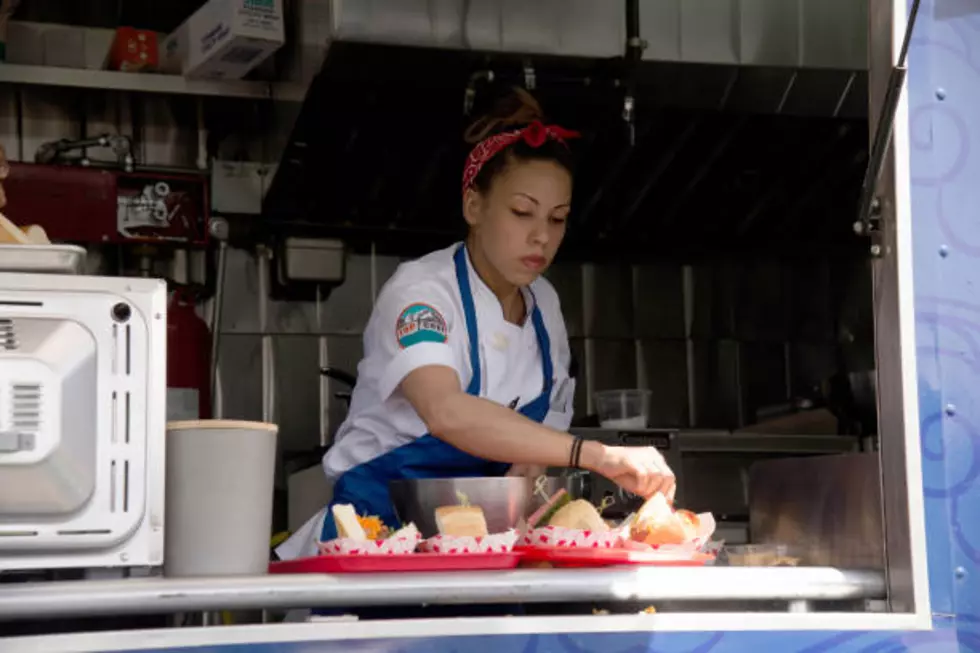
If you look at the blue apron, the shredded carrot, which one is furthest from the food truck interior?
the shredded carrot

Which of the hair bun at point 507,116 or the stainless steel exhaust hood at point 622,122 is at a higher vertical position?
the stainless steel exhaust hood at point 622,122

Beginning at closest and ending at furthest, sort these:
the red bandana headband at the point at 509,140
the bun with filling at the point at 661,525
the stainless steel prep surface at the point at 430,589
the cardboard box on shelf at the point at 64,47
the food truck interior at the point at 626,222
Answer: the stainless steel prep surface at the point at 430,589 < the bun with filling at the point at 661,525 < the red bandana headband at the point at 509,140 < the food truck interior at the point at 626,222 < the cardboard box on shelf at the point at 64,47

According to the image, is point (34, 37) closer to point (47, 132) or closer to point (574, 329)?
point (47, 132)

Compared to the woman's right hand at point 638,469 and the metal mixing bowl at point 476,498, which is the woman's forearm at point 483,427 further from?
the metal mixing bowl at point 476,498

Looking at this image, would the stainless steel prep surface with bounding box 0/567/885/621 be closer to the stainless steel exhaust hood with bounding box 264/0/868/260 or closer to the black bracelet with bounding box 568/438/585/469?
the black bracelet with bounding box 568/438/585/469

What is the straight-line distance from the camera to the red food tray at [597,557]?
2.29 m

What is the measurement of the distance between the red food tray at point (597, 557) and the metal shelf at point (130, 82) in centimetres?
279

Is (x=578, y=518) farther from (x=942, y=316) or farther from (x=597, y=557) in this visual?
(x=942, y=316)

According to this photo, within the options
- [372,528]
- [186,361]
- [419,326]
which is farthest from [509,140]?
[186,361]

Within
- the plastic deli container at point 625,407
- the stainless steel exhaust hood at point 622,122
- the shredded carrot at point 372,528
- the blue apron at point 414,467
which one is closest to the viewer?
the shredded carrot at point 372,528

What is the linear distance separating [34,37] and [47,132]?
0.34 meters

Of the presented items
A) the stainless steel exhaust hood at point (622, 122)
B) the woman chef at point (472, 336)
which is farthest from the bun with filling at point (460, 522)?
the stainless steel exhaust hood at point (622, 122)

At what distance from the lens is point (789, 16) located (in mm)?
4305

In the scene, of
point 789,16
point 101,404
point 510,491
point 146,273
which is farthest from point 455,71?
point 101,404
